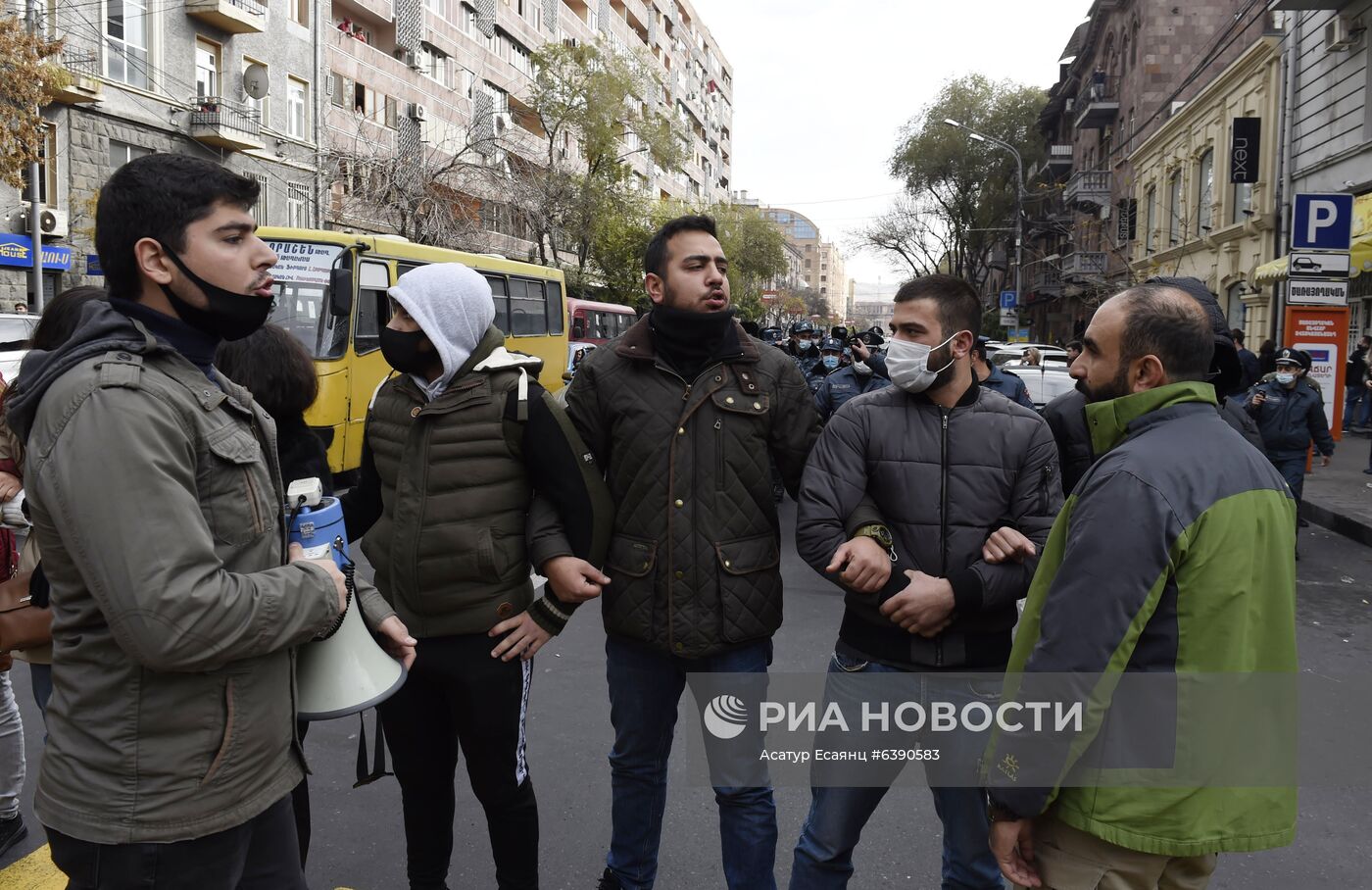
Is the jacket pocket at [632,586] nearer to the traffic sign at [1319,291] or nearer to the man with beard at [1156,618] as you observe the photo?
the man with beard at [1156,618]

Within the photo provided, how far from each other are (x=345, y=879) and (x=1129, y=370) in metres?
2.81

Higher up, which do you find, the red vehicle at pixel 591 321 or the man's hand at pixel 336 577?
the red vehicle at pixel 591 321

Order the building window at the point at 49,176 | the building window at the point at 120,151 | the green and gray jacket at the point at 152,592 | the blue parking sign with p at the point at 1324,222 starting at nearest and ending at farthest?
the green and gray jacket at the point at 152,592 → the blue parking sign with p at the point at 1324,222 → the building window at the point at 49,176 → the building window at the point at 120,151

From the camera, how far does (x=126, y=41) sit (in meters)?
23.2

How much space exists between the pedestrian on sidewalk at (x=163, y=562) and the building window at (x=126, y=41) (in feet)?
82.4

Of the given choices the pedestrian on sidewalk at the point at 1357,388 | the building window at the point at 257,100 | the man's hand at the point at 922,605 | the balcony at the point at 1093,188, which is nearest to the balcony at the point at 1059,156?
the balcony at the point at 1093,188

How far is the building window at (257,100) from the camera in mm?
26578

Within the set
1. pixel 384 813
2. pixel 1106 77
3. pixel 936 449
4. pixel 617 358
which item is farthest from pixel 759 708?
pixel 1106 77


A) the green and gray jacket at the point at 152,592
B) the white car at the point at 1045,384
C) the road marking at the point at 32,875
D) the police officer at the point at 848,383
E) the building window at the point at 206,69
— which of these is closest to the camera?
the green and gray jacket at the point at 152,592

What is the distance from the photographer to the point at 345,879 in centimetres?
327

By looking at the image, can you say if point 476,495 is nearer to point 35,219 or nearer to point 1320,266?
point 1320,266

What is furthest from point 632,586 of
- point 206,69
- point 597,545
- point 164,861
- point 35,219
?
point 206,69

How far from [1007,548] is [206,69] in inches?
1114

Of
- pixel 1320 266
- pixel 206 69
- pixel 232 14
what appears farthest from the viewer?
pixel 206 69
